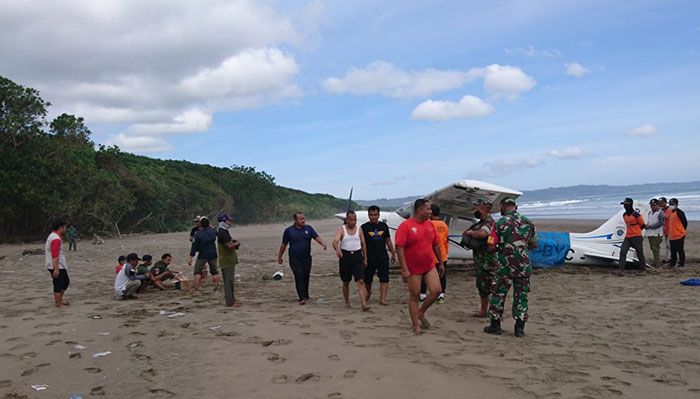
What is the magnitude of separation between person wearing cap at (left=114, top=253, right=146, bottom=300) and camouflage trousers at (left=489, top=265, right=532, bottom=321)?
6136 mm

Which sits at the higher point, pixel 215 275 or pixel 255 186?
pixel 255 186

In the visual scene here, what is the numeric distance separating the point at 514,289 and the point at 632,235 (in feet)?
22.1

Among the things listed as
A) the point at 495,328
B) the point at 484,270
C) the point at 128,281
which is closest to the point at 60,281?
the point at 128,281

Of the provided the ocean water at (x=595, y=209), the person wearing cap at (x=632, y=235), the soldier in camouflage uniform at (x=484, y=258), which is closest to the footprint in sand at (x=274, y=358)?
the soldier in camouflage uniform at (x=484, y=258)

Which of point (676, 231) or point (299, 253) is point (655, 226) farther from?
point (299, 253)

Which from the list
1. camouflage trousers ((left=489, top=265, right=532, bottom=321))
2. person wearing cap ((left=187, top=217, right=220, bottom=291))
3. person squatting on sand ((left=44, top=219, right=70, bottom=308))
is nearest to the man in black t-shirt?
camouflage trousers ((left=489, top=265, right=532, bottom=321))

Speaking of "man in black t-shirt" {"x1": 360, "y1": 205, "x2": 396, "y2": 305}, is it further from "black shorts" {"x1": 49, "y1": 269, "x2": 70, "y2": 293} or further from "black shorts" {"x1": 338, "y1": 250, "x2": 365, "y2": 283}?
"black shorts" {"x1": 49, "y1": 269, "x2": 70, "y2": 293}

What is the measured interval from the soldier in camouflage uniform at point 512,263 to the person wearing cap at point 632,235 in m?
6.36

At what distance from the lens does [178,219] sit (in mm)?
36781

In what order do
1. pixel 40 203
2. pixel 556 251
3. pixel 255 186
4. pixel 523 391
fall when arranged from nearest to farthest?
1. pixel 523 391
2. pixel 556 251
3. pixel 40 203
4. pixel 255 186

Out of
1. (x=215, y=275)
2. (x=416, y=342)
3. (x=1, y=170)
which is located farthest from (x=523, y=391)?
(x=1, y=170)

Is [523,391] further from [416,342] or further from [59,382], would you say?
[59,382]

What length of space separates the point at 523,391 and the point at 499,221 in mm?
2306

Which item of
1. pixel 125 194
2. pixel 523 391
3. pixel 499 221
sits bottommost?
pixel 523 391
